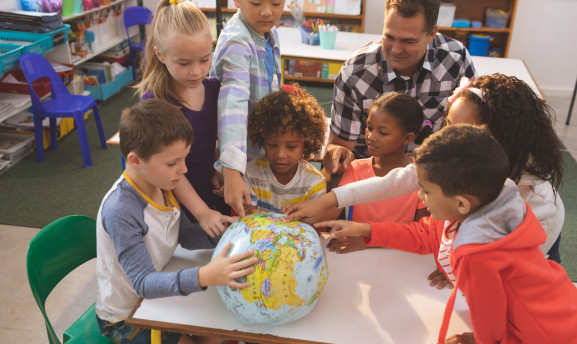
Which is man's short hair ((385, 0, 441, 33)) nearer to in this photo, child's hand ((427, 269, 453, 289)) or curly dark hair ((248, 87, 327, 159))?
curly dark hair ((248, 87, 327, 159))

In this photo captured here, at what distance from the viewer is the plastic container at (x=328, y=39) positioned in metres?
4.50

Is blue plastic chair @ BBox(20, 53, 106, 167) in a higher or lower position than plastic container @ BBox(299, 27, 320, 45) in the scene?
lower

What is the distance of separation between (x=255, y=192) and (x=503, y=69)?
10.1 feet

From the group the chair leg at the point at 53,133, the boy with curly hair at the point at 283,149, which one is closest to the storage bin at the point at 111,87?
the chair leg at the point at 53,133

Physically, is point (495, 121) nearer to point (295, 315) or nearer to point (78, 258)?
point (295, 315)

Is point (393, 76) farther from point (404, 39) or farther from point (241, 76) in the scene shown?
point (241, 76)

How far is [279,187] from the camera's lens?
6.27 feet

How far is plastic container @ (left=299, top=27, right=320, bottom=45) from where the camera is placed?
4696mm

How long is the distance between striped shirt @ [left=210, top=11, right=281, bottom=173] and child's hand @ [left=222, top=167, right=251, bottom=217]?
0.10 feet

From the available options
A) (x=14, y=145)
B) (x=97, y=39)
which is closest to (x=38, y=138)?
(x=14, y=145)

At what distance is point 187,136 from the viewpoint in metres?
1.55

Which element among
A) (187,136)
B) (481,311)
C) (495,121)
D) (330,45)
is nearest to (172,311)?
(187,136)

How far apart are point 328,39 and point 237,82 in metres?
2.92

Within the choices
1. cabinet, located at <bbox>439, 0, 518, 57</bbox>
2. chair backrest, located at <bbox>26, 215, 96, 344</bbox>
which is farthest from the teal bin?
chair backrest, located at <bbox>26, 215, 96, 344</bbox>
